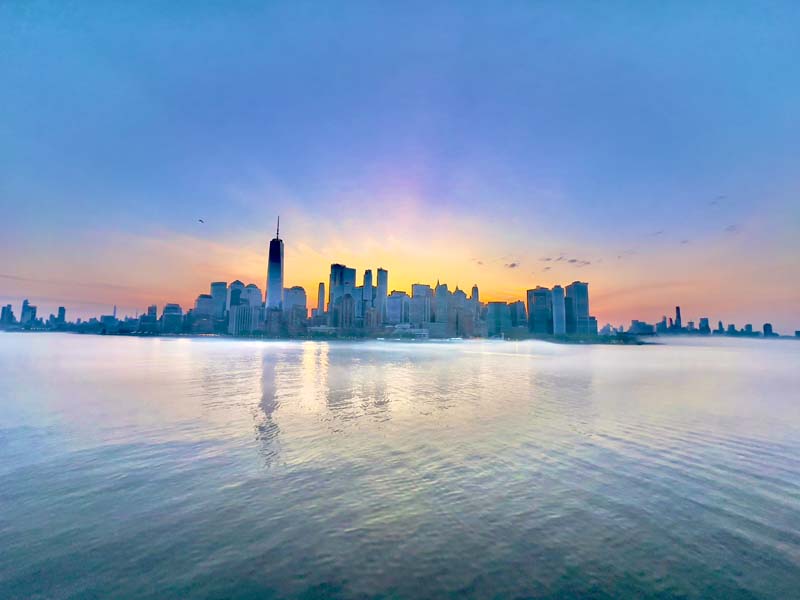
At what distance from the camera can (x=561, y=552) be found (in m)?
12.0

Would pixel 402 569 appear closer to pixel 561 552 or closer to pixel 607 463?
pixel 561 552

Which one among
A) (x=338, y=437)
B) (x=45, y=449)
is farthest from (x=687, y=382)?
(x=45, y=449)

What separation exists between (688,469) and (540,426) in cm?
1002

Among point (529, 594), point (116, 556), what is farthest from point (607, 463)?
point (116, 556)

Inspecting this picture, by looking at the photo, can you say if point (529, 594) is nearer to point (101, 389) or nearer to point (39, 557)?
point (39, 557)

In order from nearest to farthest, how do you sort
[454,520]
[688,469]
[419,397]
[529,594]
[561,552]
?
[529,594], [561,552], [454,520], [688,469], [419,397]

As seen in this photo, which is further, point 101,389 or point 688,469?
point 101,389

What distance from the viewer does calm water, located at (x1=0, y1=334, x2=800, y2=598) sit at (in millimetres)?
10672

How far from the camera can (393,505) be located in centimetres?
1485

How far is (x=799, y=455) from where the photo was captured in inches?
896

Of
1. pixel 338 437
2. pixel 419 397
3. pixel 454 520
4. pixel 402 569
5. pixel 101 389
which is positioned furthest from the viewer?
pixel 101 389

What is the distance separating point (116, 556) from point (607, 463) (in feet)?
73.8

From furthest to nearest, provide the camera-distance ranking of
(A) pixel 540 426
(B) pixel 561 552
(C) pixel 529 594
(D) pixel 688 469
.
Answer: (A) pixel 540 426 < (D) pixel 688 469 < (B) pixel 561 552 < (C) pixel 529 594

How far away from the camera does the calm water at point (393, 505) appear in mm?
10672
